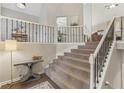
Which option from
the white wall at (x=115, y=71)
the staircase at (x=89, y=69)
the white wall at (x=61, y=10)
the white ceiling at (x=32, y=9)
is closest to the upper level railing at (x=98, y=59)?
the staircase at (x=89, y=69)

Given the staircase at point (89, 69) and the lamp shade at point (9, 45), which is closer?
the staircase at point (89, 69)

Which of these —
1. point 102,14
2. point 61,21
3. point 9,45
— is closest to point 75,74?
point 9,45

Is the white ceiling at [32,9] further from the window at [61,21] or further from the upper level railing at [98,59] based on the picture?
the upper level railing at [98,59]

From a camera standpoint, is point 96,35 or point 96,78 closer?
point 96,78

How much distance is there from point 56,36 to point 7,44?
10.2 feet

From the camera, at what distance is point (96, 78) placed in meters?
3.20

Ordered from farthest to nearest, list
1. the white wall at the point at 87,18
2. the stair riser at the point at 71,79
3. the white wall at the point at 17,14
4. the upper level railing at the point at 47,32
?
the white wall at the point at 17,14, the white wall at the point at 87,18, the upper level railing at the point at 47,32, the stair riser at the point at 71,79

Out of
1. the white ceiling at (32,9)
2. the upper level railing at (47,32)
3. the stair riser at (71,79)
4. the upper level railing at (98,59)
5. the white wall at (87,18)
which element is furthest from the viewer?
the white ceiling at (32,9)

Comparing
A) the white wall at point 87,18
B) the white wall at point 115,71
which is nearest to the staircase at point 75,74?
the white wall at point 115,71

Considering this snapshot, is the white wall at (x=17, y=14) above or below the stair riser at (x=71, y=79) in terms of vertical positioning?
above

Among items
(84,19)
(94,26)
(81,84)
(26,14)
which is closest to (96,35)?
(94,26)

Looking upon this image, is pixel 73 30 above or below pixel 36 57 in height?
above

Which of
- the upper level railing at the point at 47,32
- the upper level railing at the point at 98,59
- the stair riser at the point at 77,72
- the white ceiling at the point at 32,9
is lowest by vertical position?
the stair riser at the point at 77,72

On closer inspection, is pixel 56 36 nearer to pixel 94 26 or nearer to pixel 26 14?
pixel 94 26
